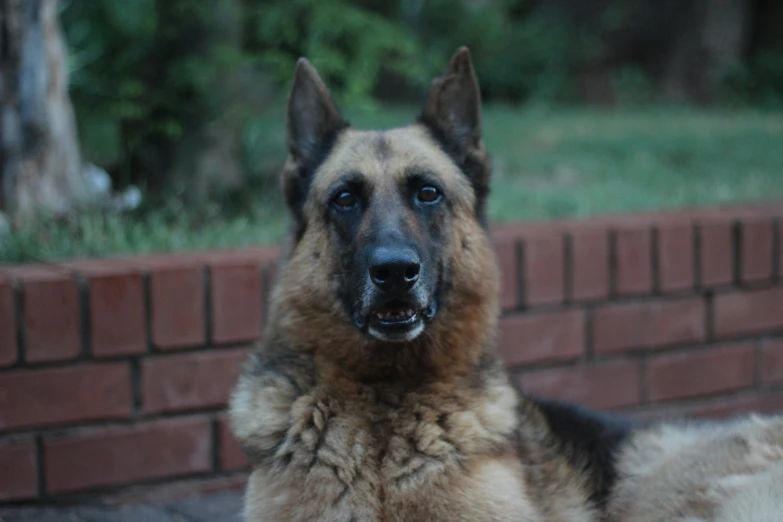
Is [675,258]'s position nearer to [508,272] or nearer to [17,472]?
[508,272]

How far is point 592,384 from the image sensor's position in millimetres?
4520

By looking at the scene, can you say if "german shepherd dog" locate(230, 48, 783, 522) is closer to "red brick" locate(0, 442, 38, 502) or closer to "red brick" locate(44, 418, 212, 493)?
"red brick" locate(44, 418, 212, 493)

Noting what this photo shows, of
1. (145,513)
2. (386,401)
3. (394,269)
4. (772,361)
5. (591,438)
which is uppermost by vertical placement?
(394,269)

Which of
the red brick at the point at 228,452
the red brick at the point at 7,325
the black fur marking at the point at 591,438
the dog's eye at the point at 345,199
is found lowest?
the red brick at the point at 228,452

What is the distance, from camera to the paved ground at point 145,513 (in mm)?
3375

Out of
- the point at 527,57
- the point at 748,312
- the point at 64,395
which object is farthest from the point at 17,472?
the point at 527,57

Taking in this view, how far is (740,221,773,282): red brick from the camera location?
4.86m

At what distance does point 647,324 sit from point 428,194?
1913 millimetres

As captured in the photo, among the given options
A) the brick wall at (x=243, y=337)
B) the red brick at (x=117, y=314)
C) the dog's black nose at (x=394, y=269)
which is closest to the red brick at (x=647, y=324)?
the brick wall at (x=243, y=337)

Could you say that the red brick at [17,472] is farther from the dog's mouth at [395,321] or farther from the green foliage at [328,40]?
the green foliage at [328,40]

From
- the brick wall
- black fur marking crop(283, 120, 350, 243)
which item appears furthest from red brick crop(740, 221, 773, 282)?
black fur marking crop(283, 120, 350, 243)

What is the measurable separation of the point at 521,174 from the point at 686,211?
1670 millimetres

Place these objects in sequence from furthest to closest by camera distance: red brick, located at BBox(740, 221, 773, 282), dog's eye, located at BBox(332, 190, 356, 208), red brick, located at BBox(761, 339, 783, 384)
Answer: red brick, located at BBox(761, 339, 783, 384)
red brick, located at BBox(740, 221, 773, 282)
dog's eye, located at BBox(332, 190, 356, 208)

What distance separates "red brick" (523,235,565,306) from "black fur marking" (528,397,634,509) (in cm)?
91
